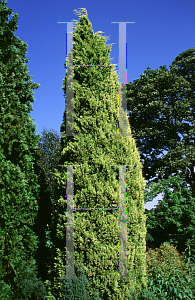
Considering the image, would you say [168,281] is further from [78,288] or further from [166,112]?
[166,112]

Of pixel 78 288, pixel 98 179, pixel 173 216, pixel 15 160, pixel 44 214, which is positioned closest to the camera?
pixel 78 288

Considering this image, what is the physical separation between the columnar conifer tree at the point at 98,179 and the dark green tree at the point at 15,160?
3.95ft

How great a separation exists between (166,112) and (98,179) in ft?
38.4

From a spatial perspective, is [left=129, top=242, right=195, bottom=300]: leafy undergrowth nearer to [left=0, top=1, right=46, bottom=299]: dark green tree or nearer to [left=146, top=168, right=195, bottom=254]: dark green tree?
[left=146, top=168, right=195, bottom=254]: dark green tree

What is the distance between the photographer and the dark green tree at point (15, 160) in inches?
194

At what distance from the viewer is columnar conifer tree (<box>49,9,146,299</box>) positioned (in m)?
3.86

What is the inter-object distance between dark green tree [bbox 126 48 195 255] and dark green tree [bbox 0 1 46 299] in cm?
995

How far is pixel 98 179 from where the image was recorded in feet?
13.5

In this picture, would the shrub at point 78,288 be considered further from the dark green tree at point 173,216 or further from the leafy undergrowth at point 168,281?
the dark green tree at point 173,216

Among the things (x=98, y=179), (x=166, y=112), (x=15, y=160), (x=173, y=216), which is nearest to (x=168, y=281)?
(x=98, y=179)

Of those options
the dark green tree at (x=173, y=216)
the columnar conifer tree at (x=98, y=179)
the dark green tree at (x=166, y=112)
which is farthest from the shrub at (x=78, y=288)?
the dark green tree at (x=166, y=112)

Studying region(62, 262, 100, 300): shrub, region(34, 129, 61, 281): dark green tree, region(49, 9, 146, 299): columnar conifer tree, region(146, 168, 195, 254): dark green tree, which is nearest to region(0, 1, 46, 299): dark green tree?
region(34, 129, 61, 281): dark green tree

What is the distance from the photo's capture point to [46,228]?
6320 millimetres

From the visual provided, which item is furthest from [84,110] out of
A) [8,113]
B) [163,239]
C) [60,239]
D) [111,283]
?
[163,239]
